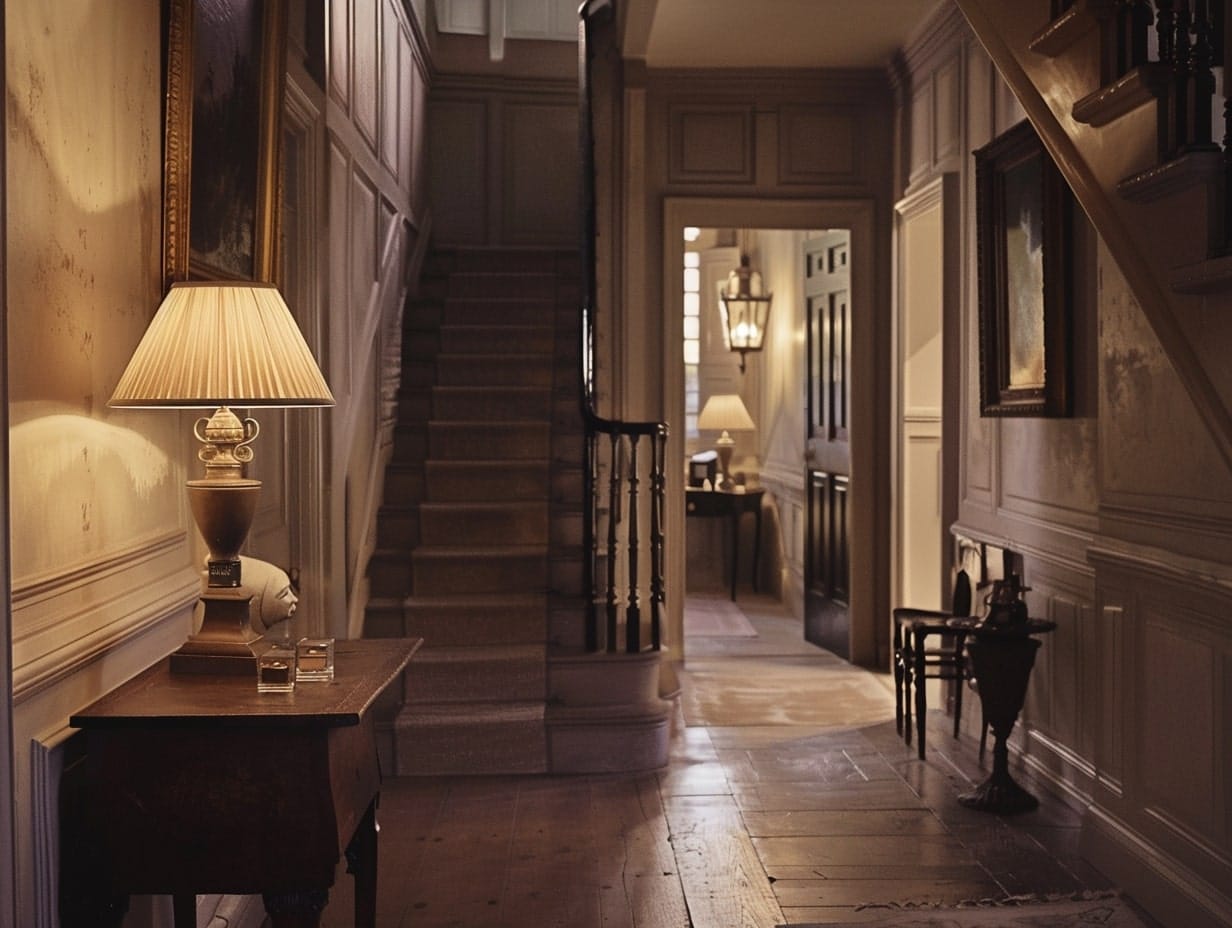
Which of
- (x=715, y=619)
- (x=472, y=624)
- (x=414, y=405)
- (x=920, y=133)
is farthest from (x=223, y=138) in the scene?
(x=715, y=619)

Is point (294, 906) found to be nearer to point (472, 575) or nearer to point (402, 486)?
point (472, 575)

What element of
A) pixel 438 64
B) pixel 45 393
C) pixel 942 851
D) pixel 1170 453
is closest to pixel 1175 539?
pixel 1170 453

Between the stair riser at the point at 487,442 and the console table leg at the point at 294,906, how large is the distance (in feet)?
13.6

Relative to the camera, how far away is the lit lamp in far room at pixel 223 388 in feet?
7.25

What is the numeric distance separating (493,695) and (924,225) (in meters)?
3.32

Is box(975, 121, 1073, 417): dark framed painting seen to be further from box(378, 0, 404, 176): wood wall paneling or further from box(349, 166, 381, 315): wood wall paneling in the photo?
box(378, 0, 404, 176): wood wall paneling

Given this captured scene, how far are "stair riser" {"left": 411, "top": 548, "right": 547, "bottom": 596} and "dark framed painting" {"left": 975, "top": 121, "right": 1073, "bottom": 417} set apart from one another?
2034 millimetres

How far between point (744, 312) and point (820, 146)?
2779 mm

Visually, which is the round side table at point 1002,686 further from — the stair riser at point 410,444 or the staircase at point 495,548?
the stair riser at point 410,444

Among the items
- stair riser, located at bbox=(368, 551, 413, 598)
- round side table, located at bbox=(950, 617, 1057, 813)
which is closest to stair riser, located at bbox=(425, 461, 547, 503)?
stair riser, located at bbox=(368, 551, 413, 598)

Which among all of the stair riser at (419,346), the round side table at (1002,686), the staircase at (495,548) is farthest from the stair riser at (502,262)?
the round side table at (1002,686)

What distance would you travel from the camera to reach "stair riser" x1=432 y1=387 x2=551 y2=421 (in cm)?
656

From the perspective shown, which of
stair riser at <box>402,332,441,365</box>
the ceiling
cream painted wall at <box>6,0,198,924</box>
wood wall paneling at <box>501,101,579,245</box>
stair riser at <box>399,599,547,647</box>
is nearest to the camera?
cream painted wall at <box>6,0,198,924</box>

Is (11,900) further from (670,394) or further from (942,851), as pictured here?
(670,394)
